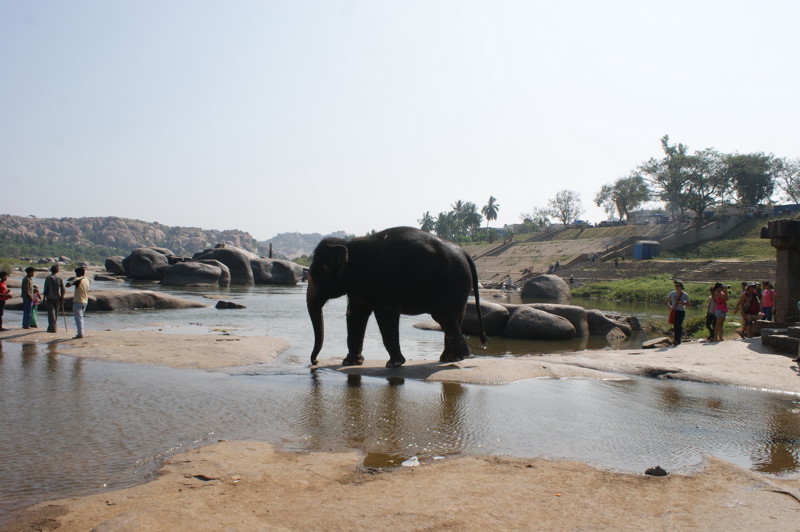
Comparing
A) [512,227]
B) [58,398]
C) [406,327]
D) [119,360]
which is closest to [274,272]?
[406,327]

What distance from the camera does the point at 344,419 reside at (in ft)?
→ 23.3

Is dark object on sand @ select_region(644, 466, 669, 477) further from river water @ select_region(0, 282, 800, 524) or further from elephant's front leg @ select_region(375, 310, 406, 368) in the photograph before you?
elephant's front leg @ select_region(375, 310, 406, 368)

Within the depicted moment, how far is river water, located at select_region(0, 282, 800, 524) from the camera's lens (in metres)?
5.63

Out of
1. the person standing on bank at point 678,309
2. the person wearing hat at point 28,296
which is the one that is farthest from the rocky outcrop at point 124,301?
the person standing on bank at point 678,309

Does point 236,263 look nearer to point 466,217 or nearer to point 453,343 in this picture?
point 453,343

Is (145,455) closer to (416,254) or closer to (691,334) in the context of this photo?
(416,254)

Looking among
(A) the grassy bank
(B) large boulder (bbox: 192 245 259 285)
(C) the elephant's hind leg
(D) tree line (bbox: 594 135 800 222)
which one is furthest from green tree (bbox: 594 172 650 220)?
(C) the elephant's hind leg

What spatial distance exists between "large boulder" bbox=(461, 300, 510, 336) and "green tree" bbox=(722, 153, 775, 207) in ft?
223

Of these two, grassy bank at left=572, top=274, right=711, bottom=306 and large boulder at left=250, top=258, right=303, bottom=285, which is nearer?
grassy bank at left=572, top=274, right=711, bottom=306

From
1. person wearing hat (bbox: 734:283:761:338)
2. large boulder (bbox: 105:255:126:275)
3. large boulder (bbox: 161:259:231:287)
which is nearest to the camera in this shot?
person wearing hat (bbox: 734:283:761:338)

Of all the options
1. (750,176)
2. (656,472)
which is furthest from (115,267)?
(750,176)

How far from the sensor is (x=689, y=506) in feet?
14.8

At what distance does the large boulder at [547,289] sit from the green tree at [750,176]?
4443 centimetres

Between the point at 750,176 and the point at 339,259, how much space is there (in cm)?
7788
